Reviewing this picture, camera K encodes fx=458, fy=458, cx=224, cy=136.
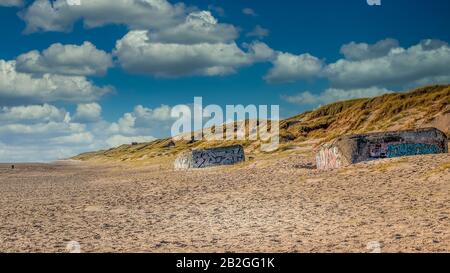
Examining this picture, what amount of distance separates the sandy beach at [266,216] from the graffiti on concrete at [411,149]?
4746mm

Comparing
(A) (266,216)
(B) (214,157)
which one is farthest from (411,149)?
(B) (214,157)

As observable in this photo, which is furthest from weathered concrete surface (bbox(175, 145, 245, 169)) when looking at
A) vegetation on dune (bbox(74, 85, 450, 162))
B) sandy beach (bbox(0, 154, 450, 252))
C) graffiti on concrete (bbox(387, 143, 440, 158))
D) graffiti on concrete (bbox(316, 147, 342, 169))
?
sandy beach (bbox(0, 154, 450, 252))

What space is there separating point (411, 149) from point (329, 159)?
5519mm

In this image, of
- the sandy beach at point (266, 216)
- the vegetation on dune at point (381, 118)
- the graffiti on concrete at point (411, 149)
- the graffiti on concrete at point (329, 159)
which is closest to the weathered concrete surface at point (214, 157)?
the graffiti on concrete at point (329, 159)

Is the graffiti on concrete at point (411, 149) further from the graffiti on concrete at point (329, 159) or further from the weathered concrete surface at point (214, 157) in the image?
the weathered concrete surface at point (214, 157)

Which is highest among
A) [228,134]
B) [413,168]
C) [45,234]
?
[228,134]

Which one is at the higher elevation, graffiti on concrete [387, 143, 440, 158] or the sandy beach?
graffiti on concrete [387, 143, 440, 158]

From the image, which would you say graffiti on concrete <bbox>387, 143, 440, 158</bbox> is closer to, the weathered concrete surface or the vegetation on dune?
the weathered concrete surface

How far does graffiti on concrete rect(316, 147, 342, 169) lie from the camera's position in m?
29.5

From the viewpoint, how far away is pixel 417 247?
9.74 metres
